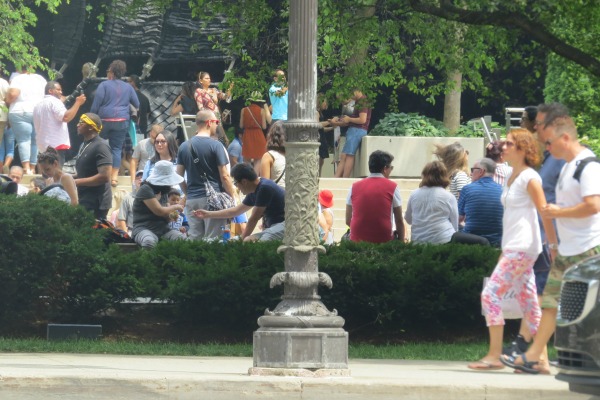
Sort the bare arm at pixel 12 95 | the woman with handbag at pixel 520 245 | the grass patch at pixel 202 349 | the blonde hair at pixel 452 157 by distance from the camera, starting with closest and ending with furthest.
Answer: the woman with handbag at pixel 520 245
the grass patch at pixel 202 349
the blonde hair at pixel 452 157
the bare arm at pixel 12 95

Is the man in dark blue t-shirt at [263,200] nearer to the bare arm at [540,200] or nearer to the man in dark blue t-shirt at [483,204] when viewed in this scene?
the man in dark blue t-shirt at [483,204]

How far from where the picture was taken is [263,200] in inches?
563

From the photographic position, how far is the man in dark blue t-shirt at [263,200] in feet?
46.8

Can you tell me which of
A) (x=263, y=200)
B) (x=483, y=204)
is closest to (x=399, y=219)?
(x=483, y=204)

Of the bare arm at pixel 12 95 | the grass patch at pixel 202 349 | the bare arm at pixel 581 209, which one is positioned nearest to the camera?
the bare arm at pixel 581 209

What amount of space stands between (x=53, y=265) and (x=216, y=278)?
157 cm

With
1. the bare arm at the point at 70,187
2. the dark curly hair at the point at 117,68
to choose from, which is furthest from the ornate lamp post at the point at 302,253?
the dark curly hair at the point at 117,68

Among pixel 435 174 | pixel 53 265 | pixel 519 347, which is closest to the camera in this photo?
pixel 519 347

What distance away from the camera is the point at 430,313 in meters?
13.5

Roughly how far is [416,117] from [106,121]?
5.67 metres

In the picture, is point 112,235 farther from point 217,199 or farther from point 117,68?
point 117,68

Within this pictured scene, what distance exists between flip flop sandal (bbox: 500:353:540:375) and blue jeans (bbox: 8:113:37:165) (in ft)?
41.5

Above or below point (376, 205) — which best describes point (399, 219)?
below

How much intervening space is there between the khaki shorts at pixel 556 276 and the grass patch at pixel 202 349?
7.21 feet
